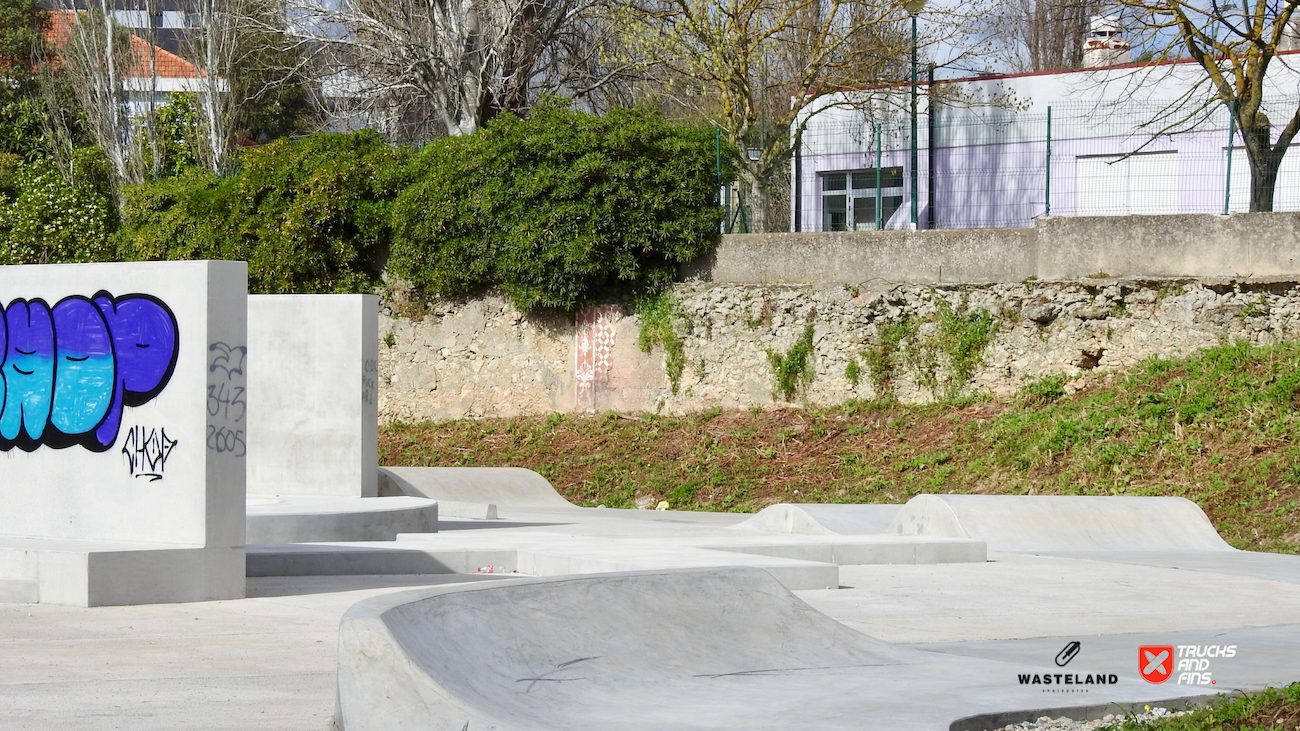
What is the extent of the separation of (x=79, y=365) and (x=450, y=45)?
757 inches

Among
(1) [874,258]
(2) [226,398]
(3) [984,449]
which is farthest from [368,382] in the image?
(1) [874,258]

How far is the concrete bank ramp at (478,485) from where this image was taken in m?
17.6

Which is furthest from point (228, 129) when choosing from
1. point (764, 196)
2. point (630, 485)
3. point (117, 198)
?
point (630, 485)

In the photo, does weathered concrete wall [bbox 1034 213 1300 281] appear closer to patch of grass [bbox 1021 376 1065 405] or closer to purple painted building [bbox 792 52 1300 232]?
patch of grass [bbox 1021 376 1065 405]

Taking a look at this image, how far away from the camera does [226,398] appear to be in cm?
883

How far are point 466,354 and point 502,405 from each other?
1299mm

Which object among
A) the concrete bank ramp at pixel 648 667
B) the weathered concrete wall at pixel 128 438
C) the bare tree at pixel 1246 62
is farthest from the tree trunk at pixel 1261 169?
the weathered concrete wall at pixel 128 438

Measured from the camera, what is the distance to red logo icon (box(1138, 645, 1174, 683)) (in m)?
6.05

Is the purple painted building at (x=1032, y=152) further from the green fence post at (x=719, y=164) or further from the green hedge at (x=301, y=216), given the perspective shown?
the green hedge at (x=301, y=216)

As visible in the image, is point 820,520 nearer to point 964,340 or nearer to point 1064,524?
point 1064,524

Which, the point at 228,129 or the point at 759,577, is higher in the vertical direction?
the point at 228,129

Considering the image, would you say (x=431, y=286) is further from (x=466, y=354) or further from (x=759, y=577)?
(x=759, y=577)

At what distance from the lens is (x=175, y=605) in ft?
28.0

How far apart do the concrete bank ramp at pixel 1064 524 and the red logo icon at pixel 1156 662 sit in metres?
6.19
